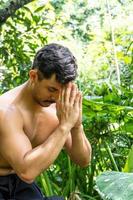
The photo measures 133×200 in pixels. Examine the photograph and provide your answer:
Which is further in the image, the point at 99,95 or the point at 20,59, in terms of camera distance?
the point at 20,59

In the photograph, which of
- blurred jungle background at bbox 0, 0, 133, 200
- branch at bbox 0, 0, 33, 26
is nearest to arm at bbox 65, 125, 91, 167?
blurred jungle background at bbox 0, 0, 133, 200

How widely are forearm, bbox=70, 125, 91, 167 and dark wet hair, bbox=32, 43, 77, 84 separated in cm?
24

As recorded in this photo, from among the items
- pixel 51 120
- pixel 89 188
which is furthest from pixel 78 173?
pixel 51 120

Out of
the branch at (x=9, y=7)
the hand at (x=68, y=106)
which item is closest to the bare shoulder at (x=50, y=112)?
the hand at (x=68, y=106)

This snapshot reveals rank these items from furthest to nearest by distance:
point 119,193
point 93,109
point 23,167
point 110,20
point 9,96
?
point 110,20 → point 93,109 → point 9,96 → point 23,167 → point 119,193

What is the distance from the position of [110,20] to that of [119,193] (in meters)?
8.69

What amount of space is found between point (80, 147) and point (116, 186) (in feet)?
1.65

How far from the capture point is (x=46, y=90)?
177 centimetres

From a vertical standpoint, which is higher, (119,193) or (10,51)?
(10,51)

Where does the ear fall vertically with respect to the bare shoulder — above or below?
above

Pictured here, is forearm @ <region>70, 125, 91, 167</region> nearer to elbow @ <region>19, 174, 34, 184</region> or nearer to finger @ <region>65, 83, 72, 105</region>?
finger @ <region>65, 83, 72, 105</region>

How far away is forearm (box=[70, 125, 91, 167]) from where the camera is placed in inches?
75.2

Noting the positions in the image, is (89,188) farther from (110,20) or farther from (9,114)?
(110,20)

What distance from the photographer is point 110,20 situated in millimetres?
9906
